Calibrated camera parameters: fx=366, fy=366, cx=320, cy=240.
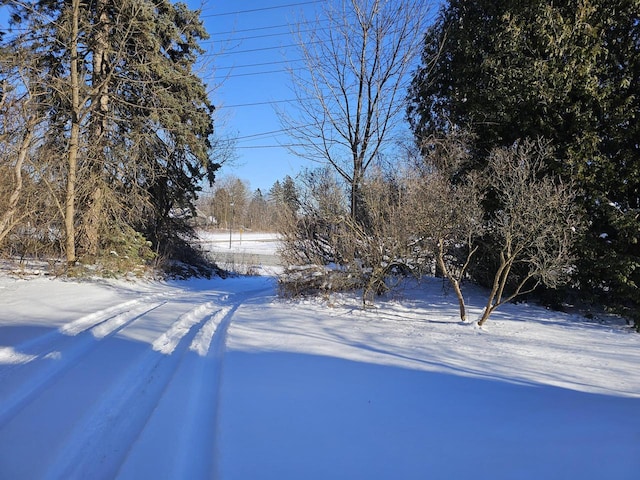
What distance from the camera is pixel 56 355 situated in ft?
15.8

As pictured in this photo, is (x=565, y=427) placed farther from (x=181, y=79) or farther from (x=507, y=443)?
(x=181, y=79)

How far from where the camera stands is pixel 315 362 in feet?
16.2

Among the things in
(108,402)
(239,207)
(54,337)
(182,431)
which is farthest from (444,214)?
(239,207)

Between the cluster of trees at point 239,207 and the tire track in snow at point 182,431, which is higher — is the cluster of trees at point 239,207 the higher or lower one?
the higher one

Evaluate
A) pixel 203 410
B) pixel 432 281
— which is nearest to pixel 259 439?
pixel 203 410

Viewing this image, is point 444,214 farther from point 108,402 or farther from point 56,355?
point 56,355

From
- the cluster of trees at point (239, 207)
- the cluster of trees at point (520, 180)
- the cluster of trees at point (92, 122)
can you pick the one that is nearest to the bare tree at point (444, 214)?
the cluster of trees at point (520, 180)

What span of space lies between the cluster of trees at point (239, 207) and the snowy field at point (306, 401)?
510cm

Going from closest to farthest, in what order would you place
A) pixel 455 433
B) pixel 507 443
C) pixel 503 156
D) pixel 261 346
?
pixel 507 443
pixel 455 433
pixel 261 346
pixel 503 156

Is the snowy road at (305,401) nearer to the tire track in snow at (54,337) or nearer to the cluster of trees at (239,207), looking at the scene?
the tire track in snow at (54,337)

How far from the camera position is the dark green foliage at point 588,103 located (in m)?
8.65

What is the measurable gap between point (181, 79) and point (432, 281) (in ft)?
41.5

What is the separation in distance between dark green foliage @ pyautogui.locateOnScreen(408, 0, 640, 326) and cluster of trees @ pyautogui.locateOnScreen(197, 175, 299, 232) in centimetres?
643

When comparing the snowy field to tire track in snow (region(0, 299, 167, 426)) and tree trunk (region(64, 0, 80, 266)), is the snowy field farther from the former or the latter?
tree trunk (region(64, 0, 80, 266))
